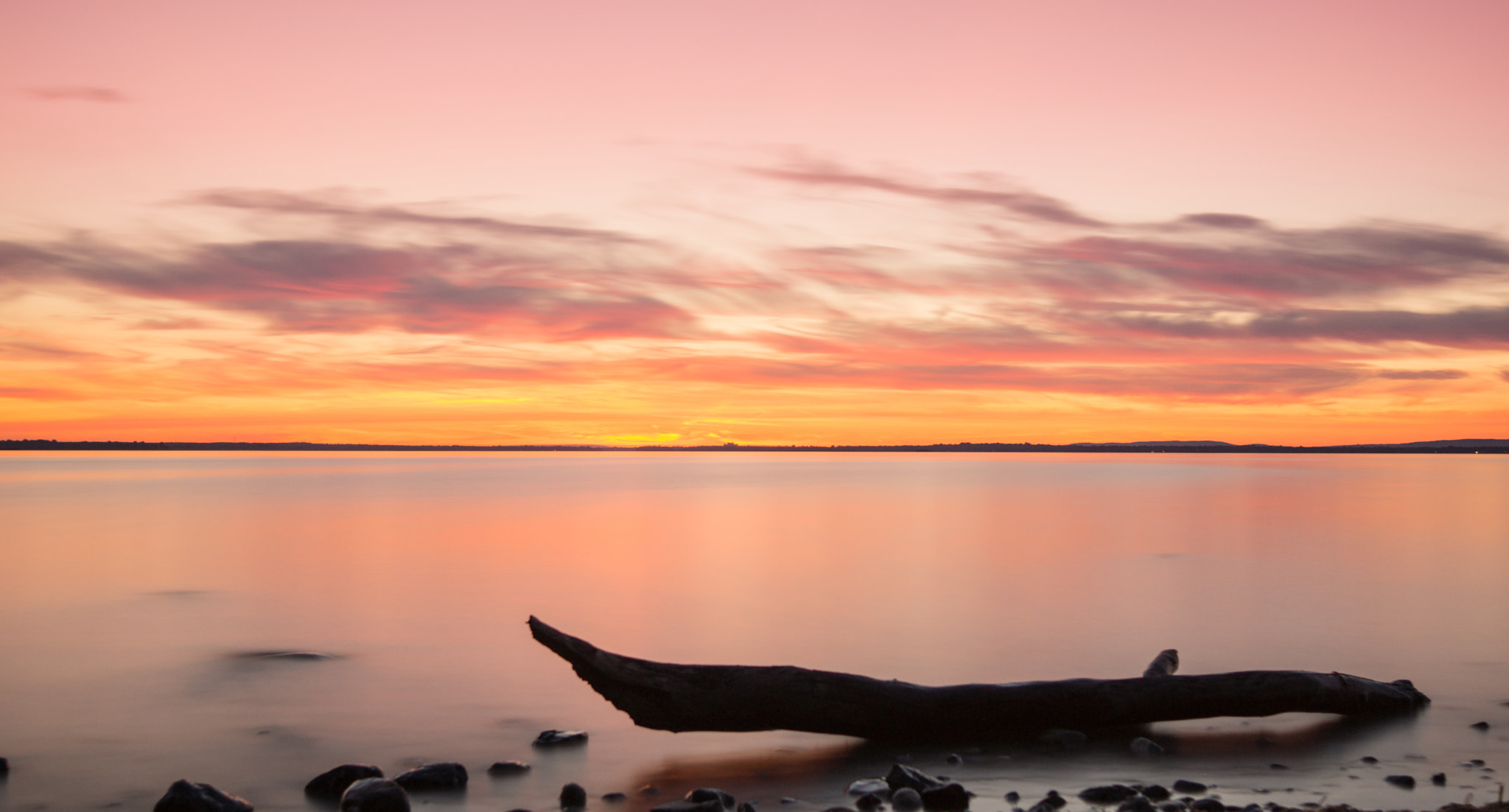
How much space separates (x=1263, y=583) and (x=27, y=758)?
19.9 m

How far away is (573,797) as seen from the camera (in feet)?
25.1

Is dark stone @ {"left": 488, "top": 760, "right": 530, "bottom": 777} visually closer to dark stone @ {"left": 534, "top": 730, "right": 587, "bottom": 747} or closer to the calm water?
the calm water

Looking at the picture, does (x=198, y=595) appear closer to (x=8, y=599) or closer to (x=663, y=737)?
(x=8, y=599)

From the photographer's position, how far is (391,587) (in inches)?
822

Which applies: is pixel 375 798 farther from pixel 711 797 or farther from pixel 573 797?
pixel 711 797

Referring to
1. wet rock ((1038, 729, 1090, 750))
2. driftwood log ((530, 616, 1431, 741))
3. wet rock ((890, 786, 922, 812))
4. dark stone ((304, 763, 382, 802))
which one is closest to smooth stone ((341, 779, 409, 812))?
dark stone ((304, 763, 382, 802))

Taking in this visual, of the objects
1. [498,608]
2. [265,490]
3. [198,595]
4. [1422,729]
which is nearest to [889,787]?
[1422,729]

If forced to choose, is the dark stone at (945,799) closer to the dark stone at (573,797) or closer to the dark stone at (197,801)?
the dark stone at (573,797)

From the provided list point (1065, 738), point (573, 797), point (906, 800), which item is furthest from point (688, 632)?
point (906, 800)

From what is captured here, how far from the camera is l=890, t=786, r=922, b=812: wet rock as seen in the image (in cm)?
720

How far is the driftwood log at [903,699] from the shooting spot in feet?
27.6

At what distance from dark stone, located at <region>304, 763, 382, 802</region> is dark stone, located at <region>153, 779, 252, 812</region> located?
565 mm

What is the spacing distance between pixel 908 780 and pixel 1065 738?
2.08 meters

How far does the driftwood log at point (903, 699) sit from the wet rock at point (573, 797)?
824 mm
